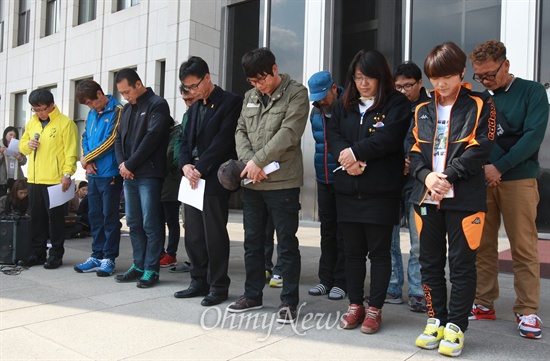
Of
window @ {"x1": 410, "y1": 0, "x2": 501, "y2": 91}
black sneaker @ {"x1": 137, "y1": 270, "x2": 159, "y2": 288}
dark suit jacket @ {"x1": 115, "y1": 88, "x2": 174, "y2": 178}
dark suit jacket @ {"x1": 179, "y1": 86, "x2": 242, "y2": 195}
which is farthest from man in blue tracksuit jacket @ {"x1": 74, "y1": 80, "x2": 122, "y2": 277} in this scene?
window @ {"x1": 410, "y1": 0, "x2": 501, "y2": 91}

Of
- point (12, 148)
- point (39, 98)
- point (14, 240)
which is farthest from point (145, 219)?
point (12, 148)

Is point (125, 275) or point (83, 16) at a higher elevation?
point (83, 16)

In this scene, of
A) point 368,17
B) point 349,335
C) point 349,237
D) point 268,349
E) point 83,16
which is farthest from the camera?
point 83,16

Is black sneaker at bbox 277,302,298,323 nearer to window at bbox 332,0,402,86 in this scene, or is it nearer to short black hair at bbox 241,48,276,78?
short black hair at bbox 241,48,276,78

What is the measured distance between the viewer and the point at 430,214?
3.06 metres

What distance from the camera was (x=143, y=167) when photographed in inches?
181

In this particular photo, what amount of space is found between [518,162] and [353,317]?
61.3 inches

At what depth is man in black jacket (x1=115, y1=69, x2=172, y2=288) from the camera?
14.9 feet

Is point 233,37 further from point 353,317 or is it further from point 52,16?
point 353,317

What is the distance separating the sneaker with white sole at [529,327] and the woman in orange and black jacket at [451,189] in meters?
0.59

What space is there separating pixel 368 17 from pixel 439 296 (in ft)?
28.8

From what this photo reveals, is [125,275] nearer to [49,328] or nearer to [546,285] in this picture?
[49,328]

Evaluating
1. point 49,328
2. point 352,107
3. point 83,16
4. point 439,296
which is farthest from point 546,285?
point 83,16
